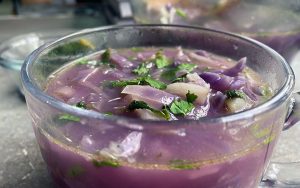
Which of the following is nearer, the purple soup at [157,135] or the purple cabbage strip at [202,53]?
the purple soup at [157,135]

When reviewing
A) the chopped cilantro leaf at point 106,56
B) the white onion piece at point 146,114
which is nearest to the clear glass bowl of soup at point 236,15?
the chopped cilantro leaf at point 106,56

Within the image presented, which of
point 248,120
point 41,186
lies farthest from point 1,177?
point 248,120

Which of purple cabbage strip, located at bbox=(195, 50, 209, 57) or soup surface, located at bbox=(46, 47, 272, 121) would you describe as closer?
soup surface, located at bbox=(46, 47, 272, 121)

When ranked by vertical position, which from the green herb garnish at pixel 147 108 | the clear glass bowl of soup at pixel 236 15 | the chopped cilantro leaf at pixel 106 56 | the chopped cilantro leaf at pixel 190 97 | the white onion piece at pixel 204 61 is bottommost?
the clear glass bowl of soup at pixel 236 15

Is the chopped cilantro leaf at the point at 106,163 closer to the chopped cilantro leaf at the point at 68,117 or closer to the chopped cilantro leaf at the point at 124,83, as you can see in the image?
the chopped cilantro leaf at the point at 68,117

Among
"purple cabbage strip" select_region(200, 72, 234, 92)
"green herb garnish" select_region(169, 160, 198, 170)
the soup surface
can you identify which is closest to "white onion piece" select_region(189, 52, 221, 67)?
the soup surface

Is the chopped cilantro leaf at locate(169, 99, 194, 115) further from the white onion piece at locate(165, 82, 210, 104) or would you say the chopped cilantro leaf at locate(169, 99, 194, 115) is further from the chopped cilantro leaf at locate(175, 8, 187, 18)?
the chopped cilantro leaf at locate(175, 8, 187, 18)
